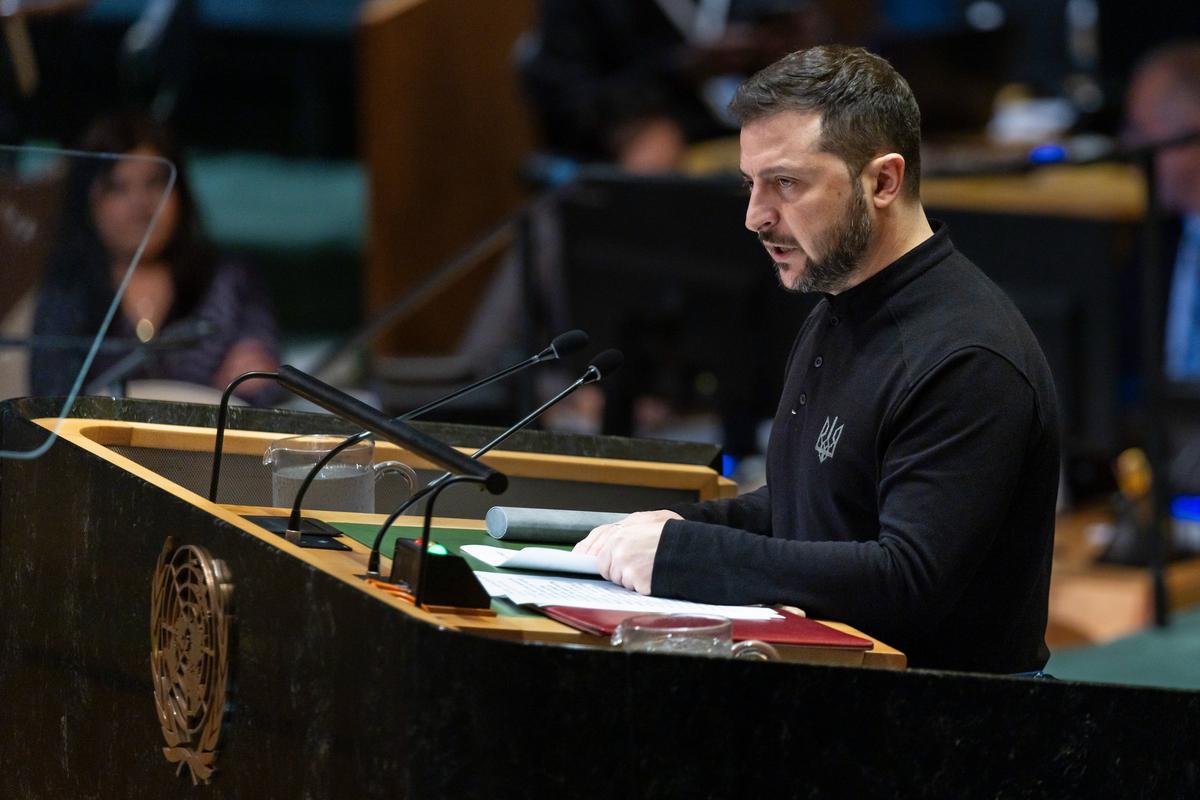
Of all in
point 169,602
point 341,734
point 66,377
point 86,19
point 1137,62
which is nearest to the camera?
point 341,734

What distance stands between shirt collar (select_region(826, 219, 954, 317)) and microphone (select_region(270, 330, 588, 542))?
0.32m

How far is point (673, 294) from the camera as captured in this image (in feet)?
15.6

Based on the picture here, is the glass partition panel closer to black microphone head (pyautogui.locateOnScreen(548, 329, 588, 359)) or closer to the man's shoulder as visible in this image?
black microphone head (pyautogui.locateOnScreen(548, 329, 588, 359))

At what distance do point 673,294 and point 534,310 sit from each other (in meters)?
0.36

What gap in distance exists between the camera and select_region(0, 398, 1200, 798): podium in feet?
5.30

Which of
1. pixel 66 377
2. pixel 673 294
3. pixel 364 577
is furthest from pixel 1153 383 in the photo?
pixel 364 577

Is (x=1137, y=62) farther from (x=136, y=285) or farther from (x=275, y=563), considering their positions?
(x=275, y=563)

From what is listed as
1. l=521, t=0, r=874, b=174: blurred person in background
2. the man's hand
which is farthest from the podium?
l=521, t=0, r=874, b=174: blurred person in background

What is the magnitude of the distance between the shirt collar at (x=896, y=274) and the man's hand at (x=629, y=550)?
13.4 inches

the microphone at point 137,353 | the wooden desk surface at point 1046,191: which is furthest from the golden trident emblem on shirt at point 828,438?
the wooden desk surface at point 1046,191

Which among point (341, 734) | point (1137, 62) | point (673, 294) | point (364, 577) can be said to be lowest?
point (341, 734)

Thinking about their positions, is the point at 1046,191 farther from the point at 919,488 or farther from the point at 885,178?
the point at 919,488

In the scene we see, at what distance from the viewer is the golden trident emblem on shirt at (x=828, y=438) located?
2.08m

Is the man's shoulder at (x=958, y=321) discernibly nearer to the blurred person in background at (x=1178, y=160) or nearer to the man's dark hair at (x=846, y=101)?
the man's dark hair at (x=846, y=101)
